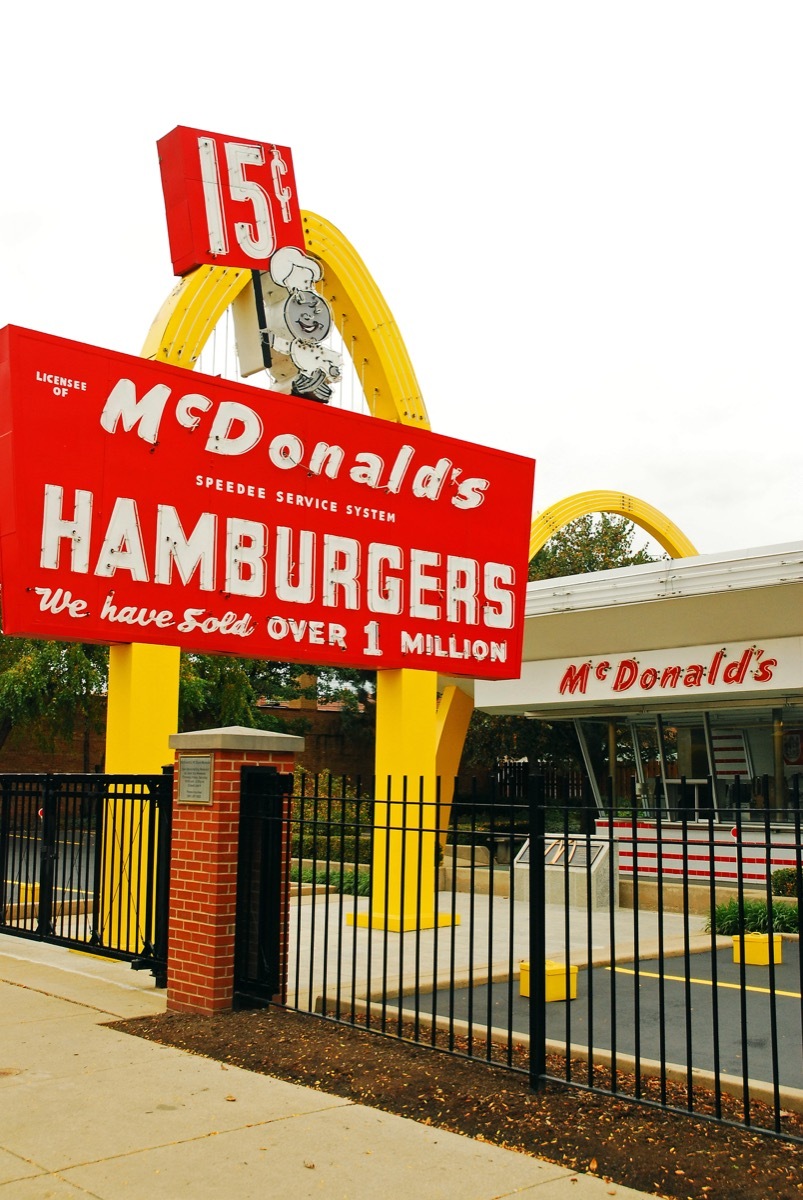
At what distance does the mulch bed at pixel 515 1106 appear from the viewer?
549cm

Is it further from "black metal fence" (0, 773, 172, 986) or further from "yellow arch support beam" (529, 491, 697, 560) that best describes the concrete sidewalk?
"yellow arch support beam" (529, 491, 697, 560)

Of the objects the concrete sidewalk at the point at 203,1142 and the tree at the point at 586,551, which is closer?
the concrete sidewalk at the point at 203,1142

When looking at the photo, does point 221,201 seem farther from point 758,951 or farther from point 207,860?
point 758,951

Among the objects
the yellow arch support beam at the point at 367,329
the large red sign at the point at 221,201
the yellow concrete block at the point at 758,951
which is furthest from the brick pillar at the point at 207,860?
the yellow arch support beam at the point at 367,329

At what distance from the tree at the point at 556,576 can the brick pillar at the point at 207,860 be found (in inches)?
884

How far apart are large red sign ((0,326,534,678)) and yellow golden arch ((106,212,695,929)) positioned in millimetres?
695

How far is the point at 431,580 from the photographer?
1420 cm

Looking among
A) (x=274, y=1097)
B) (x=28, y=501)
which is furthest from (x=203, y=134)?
(x=274, y=1097)

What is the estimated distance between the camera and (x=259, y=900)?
897 centimetres

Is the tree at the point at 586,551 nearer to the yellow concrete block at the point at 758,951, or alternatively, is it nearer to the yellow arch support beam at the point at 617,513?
the yellow arch support beam at the point at 617,513

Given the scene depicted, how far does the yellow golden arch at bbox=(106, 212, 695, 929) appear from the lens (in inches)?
484

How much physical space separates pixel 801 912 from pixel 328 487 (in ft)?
28.8

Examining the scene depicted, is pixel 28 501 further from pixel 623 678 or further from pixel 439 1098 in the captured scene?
pixel 623 678

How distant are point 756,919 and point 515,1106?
9.12m
